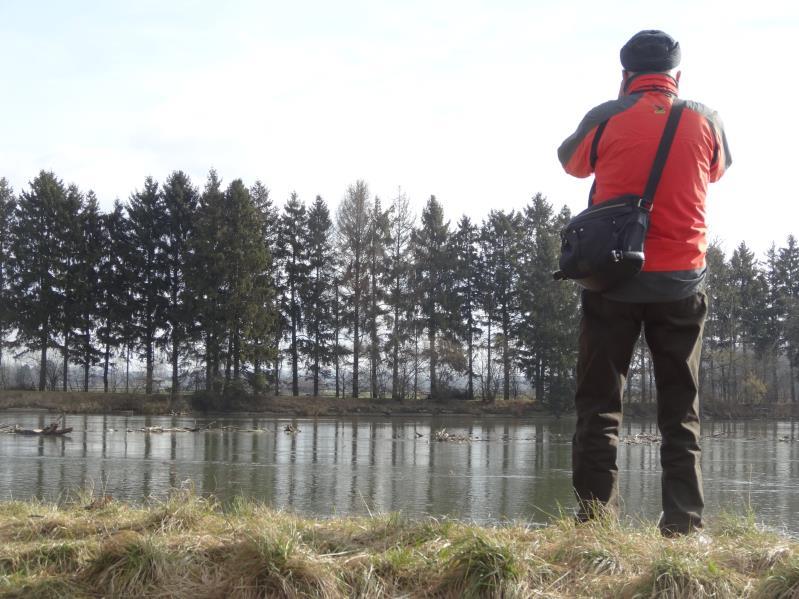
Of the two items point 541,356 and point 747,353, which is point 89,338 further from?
point 747,353

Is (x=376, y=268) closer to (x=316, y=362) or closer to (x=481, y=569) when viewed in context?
(x=316, y=362)

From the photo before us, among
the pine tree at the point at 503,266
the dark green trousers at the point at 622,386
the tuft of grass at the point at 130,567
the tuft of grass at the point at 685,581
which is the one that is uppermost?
the pine tree at the point at 503,266

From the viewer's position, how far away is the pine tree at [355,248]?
166 ft

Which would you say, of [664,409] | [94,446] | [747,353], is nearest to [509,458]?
[94,446]

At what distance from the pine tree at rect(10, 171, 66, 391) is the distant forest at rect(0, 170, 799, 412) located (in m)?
0.07

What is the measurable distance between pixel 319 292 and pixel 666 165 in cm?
4830

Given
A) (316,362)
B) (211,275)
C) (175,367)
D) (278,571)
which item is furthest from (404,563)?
(316,362)

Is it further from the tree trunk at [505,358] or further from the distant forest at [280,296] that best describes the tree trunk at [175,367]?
the tree trunk at [505,358]

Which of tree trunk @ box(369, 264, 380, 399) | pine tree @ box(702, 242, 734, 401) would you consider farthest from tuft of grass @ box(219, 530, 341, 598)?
pine tree @ box(702, 242, 734, 401)

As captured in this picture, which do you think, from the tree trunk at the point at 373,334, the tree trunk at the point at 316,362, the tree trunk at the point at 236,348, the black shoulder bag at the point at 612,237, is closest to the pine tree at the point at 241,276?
the tree trunk at the point at 236,348

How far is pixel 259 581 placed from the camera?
3066 millimetres

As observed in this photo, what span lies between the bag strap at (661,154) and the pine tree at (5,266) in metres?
47.8

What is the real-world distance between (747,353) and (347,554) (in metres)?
65.1

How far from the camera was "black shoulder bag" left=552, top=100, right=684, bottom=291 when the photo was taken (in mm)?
3738
